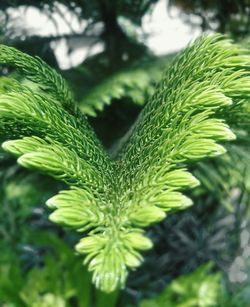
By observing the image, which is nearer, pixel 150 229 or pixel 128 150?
pixel 128 150

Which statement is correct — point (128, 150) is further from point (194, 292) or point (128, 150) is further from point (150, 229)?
point (150, 229)

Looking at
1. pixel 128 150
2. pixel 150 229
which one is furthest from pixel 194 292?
pixel 128 150

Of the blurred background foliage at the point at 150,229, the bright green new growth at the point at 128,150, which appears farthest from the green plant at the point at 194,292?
the bright green new growth at the point at 128,150

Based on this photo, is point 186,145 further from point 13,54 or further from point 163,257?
point 163,257

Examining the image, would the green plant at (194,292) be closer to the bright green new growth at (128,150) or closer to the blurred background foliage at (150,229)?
the blurred background foliage at (150,229)

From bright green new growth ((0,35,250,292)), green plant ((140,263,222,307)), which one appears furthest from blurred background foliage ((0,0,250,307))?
bright green new growth ((0,35,250,292))

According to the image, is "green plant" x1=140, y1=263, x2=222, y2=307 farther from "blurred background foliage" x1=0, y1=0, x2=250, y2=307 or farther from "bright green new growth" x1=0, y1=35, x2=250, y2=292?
"bright green new growth" x1=0, y1=35, x2=250, y2=292
